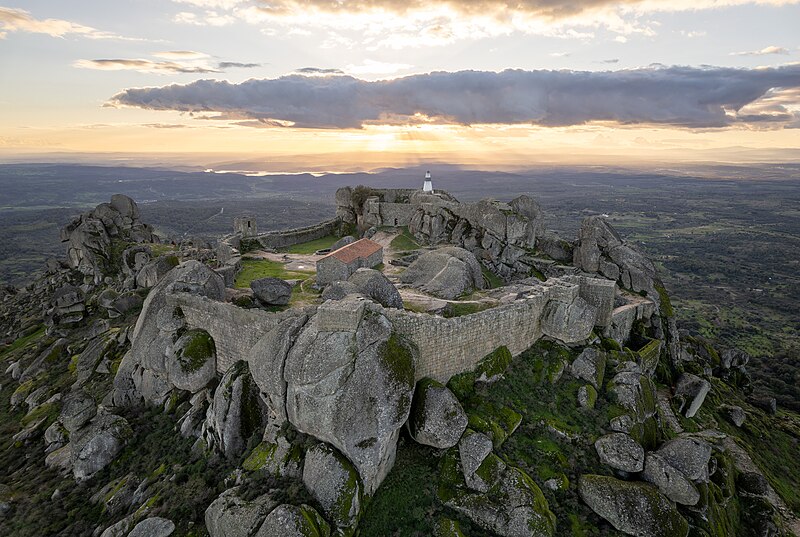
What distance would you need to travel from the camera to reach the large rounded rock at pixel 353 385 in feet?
49.6

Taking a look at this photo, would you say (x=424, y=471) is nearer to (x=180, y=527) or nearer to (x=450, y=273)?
(x=180, y=527)

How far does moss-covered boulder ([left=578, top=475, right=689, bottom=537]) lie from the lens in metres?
14.9

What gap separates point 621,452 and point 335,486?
37.2ft

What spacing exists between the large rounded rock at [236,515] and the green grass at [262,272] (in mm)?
13928

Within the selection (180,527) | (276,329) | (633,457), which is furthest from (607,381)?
(180,527)

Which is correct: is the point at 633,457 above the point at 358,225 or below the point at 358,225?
below

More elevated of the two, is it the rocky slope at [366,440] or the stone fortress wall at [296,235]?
the stone fortress wall at [296,235]

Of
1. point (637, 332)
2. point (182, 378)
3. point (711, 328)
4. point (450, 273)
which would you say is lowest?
point (711, 328)

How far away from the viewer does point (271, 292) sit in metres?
22.5

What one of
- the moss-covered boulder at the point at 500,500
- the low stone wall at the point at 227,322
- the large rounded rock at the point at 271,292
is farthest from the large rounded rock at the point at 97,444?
the moss-covered boulder at the point at 500,500

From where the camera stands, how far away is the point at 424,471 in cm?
1627

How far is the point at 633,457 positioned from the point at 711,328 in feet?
248

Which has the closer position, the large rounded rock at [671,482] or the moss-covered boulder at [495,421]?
the large rounded rock at [671,482]

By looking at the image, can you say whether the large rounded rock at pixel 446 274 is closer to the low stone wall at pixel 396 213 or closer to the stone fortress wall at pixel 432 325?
the stone fortress wall at pixel 432 325
